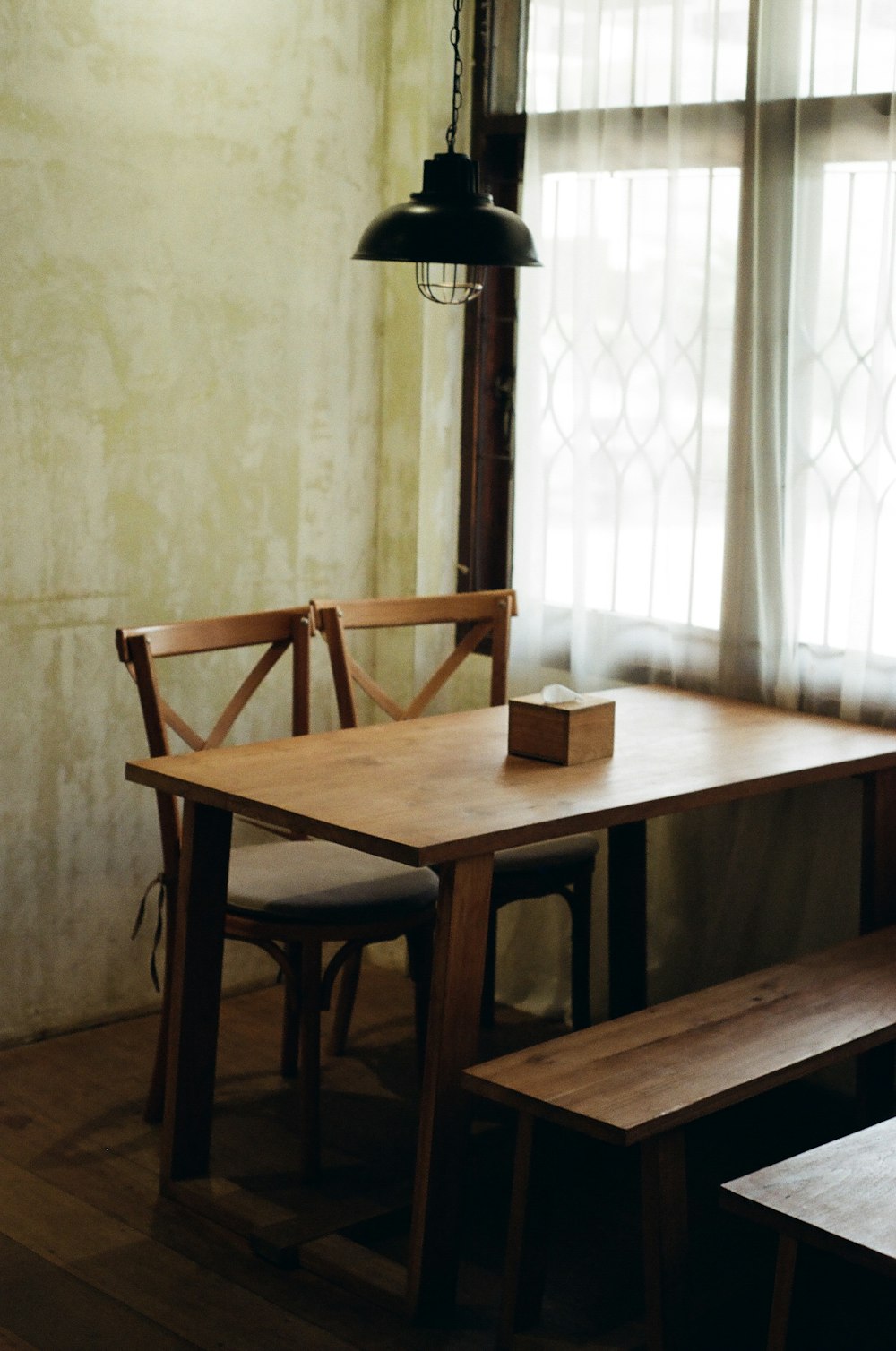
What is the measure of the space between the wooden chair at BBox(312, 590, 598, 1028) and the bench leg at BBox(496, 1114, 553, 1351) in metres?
0.84

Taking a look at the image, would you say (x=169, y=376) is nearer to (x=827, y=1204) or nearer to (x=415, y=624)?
(x=415, y=624)

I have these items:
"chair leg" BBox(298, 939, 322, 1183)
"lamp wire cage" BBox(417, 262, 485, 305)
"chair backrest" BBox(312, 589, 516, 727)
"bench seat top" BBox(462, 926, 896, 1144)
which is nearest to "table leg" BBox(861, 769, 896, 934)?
"bench seat top" BBox(462, 926, 896, 1144)

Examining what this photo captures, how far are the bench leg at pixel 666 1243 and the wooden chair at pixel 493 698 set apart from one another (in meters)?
0.99

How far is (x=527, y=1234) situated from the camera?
97.7 inches

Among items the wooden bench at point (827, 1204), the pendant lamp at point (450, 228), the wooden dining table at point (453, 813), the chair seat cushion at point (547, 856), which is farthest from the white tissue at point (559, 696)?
the wooden bench at point (827, 1204)

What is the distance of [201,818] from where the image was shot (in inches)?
111

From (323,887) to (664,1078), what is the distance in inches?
34.7

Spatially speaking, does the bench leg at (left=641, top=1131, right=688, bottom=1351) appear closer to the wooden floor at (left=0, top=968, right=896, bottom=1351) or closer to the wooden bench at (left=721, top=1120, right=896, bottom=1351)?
the wooden floor at (left=0, top=968, right=896, bottom=1351)

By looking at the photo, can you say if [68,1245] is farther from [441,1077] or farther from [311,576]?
[311,576]

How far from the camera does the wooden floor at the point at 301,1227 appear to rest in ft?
8.39

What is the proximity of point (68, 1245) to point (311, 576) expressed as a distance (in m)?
1.83

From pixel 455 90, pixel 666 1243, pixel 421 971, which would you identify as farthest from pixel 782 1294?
pixel 455 90

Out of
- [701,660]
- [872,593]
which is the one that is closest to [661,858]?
[701,660]

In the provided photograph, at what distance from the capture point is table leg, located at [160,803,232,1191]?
2.86 metres
